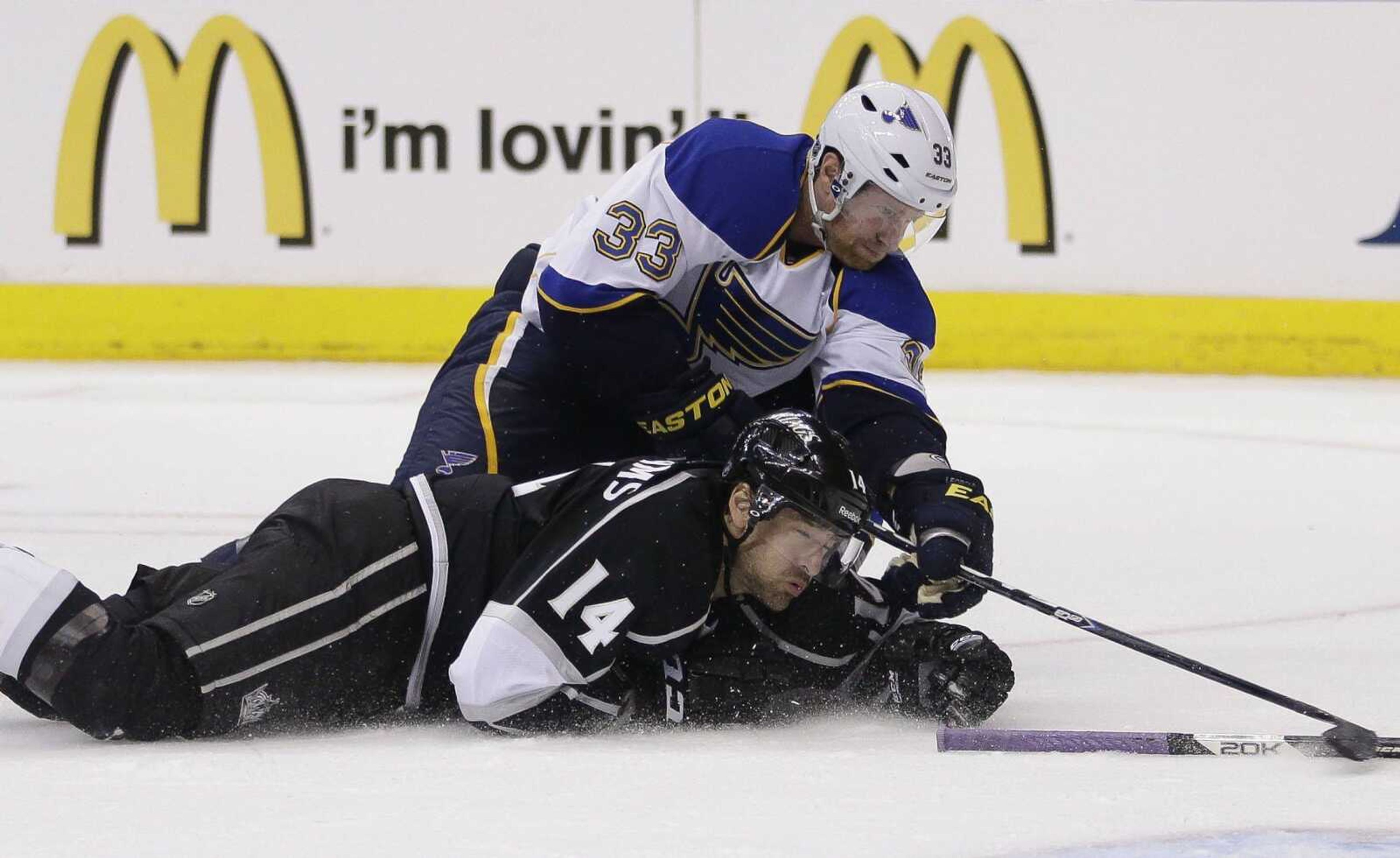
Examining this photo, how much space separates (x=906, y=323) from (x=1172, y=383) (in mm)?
3923

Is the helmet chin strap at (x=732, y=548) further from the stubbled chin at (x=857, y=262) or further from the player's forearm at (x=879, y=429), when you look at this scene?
the stubbled chin at (x=857, y=262)

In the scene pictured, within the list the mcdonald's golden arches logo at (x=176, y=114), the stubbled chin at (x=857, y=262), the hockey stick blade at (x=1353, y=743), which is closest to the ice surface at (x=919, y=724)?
the hockey stick blade at (x=1353, y=743)

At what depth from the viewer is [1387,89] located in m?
6.57

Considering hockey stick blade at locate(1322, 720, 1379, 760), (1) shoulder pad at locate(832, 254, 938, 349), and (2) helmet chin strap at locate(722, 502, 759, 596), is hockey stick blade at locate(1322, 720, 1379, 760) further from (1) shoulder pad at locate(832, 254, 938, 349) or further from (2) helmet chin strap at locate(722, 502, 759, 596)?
(1) shoulder pad at locate(832, 254, 938, 349)

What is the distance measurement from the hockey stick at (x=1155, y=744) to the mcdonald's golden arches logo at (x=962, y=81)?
4485mm

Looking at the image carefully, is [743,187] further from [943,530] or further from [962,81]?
[962,81]

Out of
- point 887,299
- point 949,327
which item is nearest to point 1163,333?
point 949,327

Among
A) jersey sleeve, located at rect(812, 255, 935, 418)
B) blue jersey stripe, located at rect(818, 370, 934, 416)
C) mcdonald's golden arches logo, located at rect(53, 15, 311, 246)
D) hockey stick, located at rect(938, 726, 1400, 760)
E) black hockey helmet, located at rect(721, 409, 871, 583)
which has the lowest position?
hockey stick, located at rect(938, 726, 1400, 760)

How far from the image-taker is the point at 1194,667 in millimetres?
2336

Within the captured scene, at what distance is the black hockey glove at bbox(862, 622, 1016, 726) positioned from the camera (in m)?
2.35

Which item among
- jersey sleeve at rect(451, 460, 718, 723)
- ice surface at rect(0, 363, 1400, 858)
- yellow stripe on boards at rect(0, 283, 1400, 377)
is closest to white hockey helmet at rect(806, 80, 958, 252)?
jersey sleeve at rect(451, 460, 718, 723)

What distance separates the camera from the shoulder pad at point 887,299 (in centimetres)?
286

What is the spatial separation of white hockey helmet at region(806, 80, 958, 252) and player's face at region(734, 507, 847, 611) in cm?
61

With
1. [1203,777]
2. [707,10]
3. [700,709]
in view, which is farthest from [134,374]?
[1203,777]
